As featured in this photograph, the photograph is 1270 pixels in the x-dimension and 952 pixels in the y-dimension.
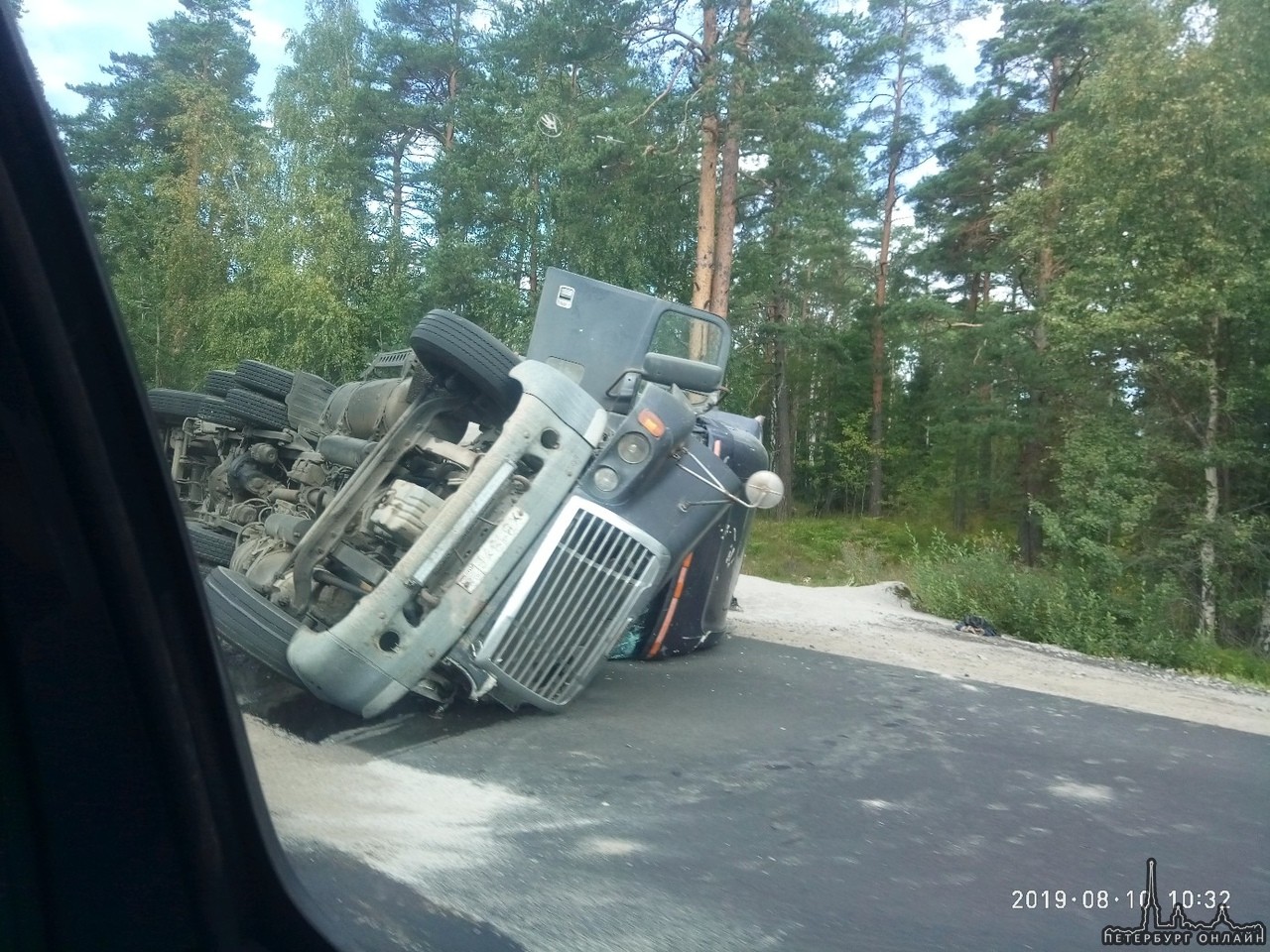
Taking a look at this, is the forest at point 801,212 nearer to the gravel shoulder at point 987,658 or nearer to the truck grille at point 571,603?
the gravel shoulder at point 987,658

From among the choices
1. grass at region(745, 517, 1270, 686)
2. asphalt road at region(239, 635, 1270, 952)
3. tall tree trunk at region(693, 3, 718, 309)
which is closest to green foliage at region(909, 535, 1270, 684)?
grass at region(745, 517, 1270, 686)

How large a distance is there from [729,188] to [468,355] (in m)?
16.3

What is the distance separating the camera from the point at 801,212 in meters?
22.4

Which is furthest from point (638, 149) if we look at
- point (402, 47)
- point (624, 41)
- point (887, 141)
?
point (887, 141)

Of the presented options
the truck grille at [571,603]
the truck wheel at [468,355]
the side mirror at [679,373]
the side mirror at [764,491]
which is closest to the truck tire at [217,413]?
the truck wheel at [468,355]

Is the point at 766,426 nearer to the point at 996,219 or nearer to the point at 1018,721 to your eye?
the point at 996,219

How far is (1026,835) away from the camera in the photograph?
13.3 feet

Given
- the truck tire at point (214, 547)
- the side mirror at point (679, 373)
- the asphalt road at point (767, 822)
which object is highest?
the side mirror at point (679, 373)

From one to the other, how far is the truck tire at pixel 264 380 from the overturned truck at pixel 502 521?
200 centimetres

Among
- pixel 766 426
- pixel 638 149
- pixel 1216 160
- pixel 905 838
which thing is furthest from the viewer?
pixel 766 426

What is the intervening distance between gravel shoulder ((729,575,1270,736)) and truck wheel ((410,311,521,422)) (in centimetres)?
403

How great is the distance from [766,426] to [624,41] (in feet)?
57.0

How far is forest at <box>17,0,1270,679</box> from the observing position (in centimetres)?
1497

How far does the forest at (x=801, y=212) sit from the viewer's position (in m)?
15.0
